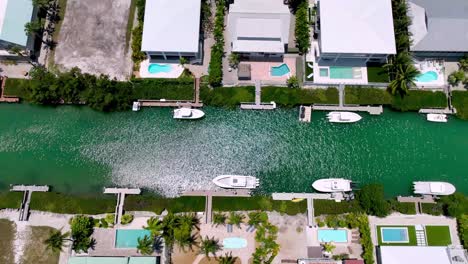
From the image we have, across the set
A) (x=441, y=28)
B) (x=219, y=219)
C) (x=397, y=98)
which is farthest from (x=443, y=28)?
(x=219, y=219)

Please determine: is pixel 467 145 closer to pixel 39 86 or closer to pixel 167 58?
pixel 167 58

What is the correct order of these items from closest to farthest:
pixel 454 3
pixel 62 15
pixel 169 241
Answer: pixel 169 241 → pixel 454 3 → pixel 62 15

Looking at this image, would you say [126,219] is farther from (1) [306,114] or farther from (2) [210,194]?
(1) [306,114]

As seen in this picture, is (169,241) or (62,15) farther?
(62,15)

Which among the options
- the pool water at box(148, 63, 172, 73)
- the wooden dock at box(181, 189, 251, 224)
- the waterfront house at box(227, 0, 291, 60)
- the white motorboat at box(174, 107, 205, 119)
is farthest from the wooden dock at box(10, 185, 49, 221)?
the waterfront house at box(227, 0, 291, 60)

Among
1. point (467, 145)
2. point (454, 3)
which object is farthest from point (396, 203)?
point (454, 3)

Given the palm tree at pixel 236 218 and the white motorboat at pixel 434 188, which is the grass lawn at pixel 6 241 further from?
the white motorboat at pixel 434 188

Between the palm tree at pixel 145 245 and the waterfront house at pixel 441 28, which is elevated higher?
the waterfront house at pixel 441 28

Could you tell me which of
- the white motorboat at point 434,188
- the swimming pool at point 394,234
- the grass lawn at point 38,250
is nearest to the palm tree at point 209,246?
Answer: the grass lawn at point 38,250
